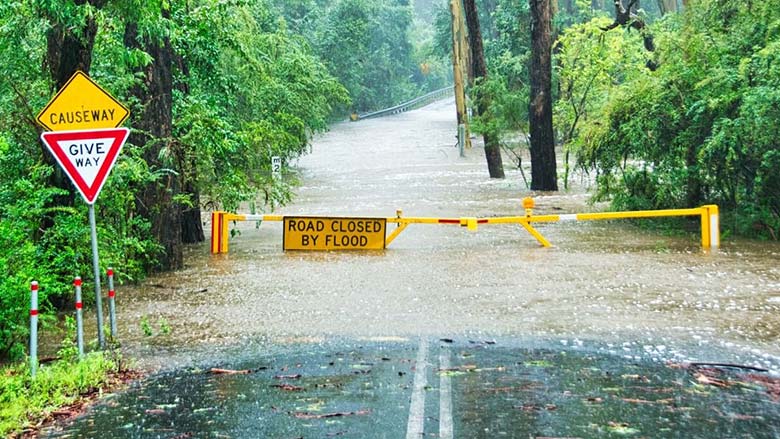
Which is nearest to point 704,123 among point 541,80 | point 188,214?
point 541,80

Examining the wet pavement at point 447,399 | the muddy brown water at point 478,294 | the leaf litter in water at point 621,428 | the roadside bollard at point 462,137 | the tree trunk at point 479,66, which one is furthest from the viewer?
the roadside bollard at point 462,137

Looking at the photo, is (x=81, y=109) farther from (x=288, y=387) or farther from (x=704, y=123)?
(x=704, y=123)

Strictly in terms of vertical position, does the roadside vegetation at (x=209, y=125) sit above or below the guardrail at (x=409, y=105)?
below

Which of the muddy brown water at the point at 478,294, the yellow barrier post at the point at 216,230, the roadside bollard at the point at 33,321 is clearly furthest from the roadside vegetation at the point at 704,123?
the roadside bollard at the point at 33,321

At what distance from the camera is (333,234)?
18.7 m

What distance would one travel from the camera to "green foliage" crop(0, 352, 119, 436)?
7754 mm

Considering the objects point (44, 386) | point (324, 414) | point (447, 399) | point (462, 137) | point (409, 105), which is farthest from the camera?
point (409, 105)

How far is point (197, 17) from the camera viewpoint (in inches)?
579

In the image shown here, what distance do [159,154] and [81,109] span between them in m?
5.84

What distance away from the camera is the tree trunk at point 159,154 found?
1655 cm

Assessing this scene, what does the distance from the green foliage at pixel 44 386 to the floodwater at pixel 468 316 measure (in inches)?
18.8

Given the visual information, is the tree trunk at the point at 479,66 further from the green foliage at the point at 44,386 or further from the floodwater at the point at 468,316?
the green foliage at the point at 44,386

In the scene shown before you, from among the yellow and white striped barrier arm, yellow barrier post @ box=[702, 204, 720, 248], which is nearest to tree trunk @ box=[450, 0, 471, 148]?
the yellow and white striped barrier arm

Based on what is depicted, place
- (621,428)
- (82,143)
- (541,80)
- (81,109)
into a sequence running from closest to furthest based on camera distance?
(621,428) < (82,143) < (81,109) < (541,80)
